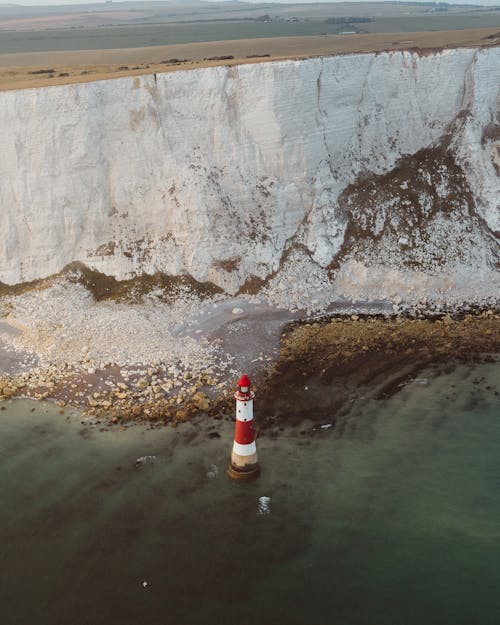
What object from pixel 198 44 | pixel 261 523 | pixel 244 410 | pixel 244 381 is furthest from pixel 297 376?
pixel 198 44

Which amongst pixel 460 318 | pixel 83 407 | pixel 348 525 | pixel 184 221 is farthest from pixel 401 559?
pixel 184 221

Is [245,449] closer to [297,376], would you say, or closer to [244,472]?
[244,472]

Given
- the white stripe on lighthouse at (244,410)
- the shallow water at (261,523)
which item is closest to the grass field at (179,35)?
the shallow water at (261,523)

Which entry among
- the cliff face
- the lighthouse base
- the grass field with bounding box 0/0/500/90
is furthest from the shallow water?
the grass field with bounding box 0/0/500/90

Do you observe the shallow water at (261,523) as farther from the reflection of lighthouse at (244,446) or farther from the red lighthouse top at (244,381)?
the red lighthouse top at (244,381)

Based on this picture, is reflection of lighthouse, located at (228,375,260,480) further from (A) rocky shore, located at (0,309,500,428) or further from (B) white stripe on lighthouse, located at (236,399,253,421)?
(A) rocky shore, located at (0,309,500,428)

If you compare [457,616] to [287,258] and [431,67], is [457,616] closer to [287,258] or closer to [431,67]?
[287,258]
